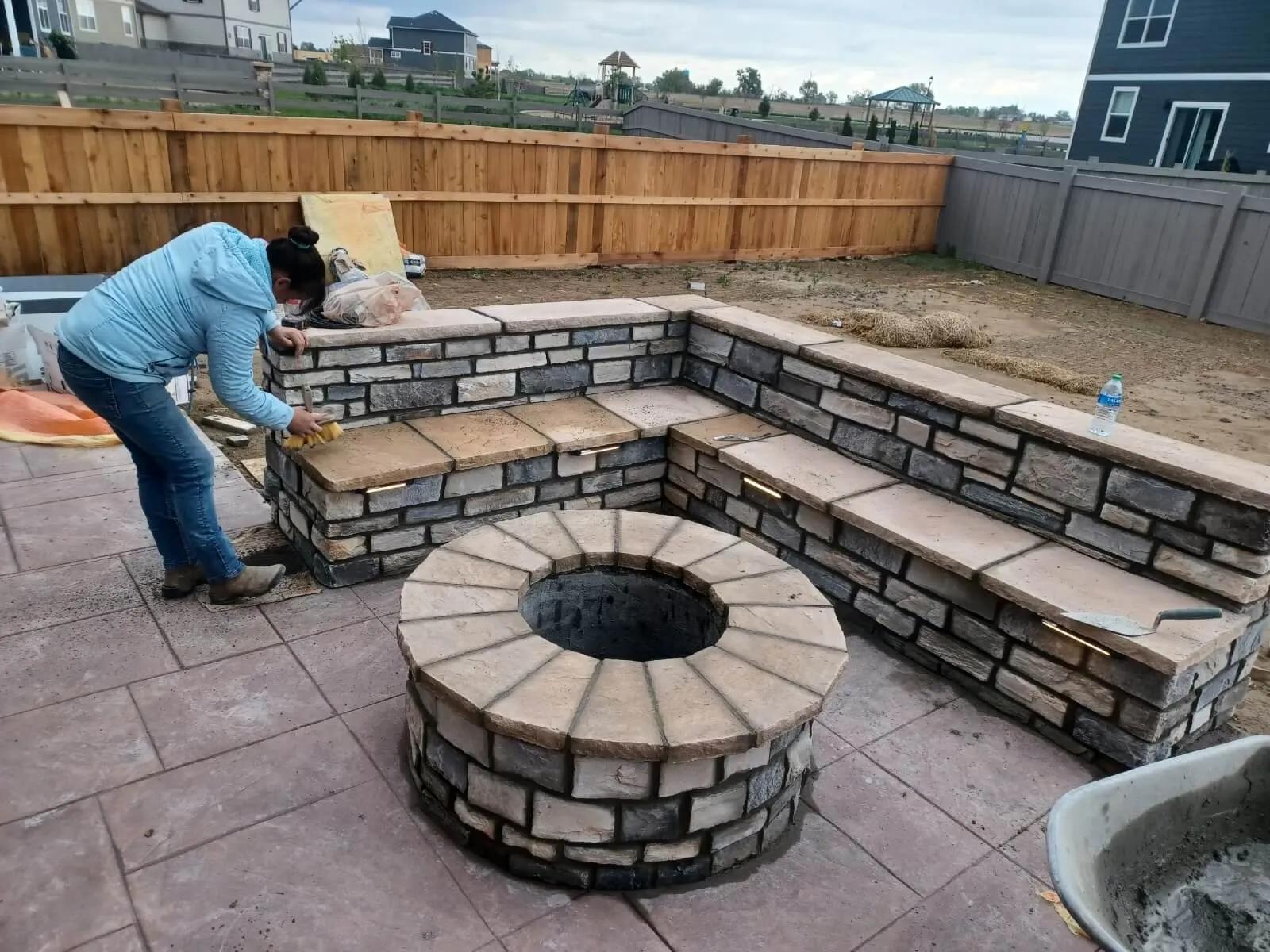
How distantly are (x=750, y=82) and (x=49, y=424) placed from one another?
71.4 m

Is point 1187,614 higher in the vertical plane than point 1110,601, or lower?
higher

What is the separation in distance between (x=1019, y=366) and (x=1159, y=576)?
16.9 ft

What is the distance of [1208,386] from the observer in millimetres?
8062

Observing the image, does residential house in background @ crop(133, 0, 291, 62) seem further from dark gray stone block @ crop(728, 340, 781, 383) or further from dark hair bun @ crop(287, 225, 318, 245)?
dark hair bun @ crop(287, 225, 318, 245)

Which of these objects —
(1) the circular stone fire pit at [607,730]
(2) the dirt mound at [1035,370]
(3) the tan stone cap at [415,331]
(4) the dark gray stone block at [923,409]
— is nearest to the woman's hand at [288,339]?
(3) the tan stone cap at [415,331]

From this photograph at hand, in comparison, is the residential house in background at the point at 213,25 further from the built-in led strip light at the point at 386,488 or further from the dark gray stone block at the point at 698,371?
the built-in led strip light at the point at 386,488

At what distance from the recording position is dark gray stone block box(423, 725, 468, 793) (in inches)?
94.6

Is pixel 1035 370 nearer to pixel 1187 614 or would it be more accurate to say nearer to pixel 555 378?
pixel 555 378

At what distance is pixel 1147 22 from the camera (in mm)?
20234

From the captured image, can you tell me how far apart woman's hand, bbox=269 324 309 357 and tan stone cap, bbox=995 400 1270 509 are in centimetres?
292

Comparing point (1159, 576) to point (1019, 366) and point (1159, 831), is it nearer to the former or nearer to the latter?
point (1159, 831)

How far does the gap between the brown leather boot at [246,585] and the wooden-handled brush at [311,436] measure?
0.53 meters

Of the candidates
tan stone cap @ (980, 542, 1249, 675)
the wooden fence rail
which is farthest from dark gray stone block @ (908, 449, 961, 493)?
the wooden fence rail

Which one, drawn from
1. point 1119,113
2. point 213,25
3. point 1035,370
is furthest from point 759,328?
point 213,25
